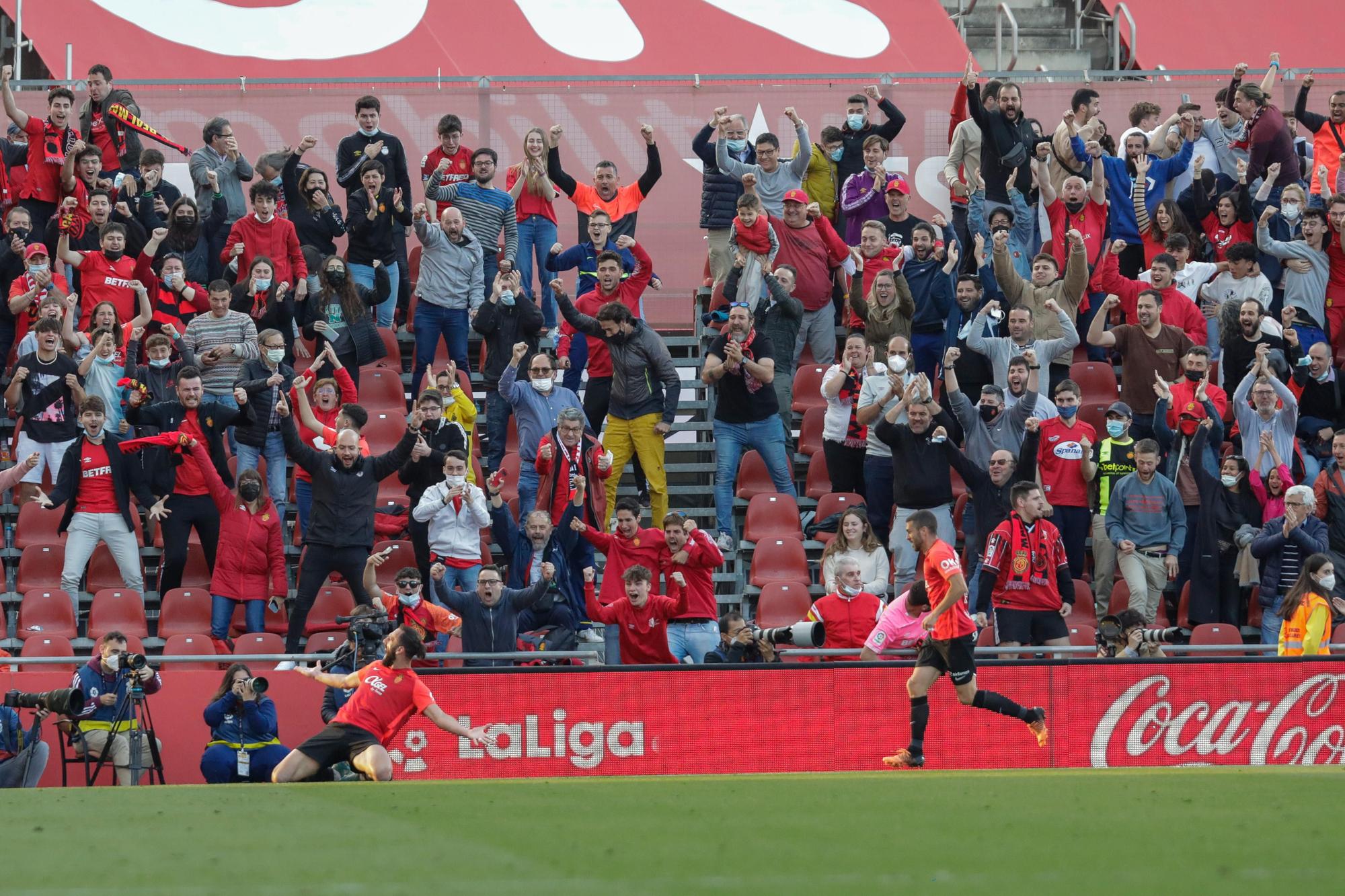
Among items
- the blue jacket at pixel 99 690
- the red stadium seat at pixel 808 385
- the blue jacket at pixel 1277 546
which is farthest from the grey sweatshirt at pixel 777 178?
the blue jacket at pixel 99 690

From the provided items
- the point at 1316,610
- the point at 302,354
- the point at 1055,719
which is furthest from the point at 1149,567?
the point at 302,354

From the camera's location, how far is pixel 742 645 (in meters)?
13.9

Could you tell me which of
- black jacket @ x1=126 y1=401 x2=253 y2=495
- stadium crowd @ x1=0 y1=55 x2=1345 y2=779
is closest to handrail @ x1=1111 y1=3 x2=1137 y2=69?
stadium crowd @ x1=0 y1=55 x2=1345 y2=779

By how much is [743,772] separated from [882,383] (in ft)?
14.3

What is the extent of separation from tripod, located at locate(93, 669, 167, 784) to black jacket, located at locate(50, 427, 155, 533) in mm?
2477

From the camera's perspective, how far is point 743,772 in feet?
42.6

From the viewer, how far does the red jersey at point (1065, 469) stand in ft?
50.9

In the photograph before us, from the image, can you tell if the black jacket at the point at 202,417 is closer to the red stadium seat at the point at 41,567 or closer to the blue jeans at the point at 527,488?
the red stadium seat at the point at 41,567

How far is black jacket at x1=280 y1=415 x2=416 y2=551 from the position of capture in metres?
14.9

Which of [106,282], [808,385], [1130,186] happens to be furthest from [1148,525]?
[106,282]

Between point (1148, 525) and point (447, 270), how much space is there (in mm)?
6899

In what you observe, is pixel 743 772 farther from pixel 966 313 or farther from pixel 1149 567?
pixel 966 313

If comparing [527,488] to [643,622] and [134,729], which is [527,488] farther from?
[134,729]

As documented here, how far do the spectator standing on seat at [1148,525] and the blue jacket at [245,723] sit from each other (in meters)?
7.23
